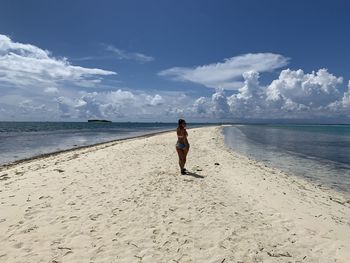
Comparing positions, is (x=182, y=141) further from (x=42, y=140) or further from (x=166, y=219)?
(x=42, y=140)

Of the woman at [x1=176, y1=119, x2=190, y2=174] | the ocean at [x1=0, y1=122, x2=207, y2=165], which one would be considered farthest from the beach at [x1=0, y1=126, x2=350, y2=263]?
the ocean at [x1=0, y1=122, x2=207, y2=165]

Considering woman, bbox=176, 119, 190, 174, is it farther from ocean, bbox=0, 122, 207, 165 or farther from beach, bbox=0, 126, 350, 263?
ocean, bbox=0, 122, 207, 165

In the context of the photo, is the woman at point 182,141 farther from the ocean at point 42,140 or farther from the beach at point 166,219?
the ocean at point 42,140

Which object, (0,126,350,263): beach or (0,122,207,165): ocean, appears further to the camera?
(0,122,207,165): ocean

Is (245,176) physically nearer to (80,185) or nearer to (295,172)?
(295,172)

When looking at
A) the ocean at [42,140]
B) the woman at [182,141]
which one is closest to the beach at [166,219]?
the woman at [182,141]

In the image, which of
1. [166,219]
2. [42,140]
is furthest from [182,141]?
[42,140]

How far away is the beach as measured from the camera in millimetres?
6788

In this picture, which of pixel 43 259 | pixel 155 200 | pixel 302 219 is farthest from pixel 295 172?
pixel 43 259

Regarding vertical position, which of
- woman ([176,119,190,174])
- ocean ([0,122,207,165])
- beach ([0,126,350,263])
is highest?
woman ([176,119,190,174])

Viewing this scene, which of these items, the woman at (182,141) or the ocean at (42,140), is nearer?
the woman at (182,141)

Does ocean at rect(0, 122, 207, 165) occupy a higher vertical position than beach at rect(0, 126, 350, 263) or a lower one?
lower

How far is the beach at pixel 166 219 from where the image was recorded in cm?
679

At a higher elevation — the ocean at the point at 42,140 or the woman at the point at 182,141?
the woman at the point at 182,141
